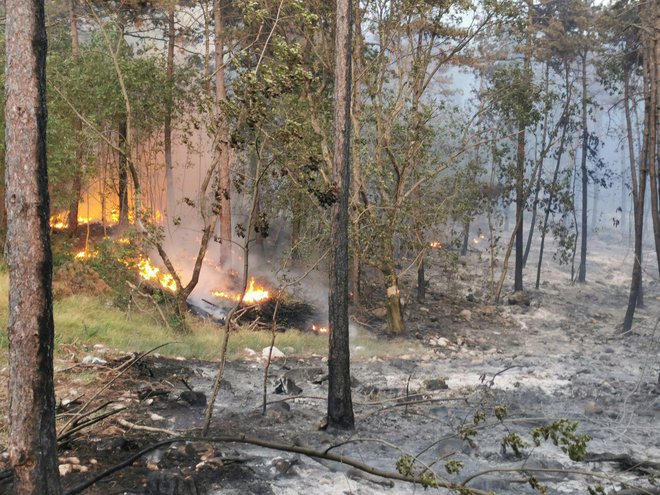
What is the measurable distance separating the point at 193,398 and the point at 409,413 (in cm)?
349

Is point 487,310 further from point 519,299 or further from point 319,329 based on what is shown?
point 319,329

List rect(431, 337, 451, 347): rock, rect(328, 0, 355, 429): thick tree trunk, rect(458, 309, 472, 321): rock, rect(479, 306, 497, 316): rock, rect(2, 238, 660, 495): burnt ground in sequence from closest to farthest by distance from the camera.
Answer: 1. rect(2, 238, 660, 495): burnt ground
2. rect(328, 0, 355, 429): thick tree trunk
3. rect(431, 337, 451, 347): rock
4. rect(458, 309, 472, 321): rock
5. rect(479, 306, 497, 316): rock

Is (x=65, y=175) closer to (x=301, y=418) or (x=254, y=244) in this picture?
(x=254, y=244)

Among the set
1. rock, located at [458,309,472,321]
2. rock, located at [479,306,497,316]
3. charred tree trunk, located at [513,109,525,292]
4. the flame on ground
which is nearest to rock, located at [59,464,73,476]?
the flame on ground

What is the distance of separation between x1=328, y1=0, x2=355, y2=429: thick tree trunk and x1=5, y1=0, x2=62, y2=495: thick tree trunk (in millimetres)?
4368

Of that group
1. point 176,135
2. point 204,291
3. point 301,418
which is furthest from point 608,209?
point 301,418

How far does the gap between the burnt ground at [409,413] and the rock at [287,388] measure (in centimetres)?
6

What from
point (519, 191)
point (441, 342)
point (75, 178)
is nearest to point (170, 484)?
point (441, 342)

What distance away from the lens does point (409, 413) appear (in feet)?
32.7

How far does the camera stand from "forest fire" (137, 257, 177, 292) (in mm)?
15672

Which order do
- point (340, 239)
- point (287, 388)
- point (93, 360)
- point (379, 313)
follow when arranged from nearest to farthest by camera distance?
point (340, 239)
point (93, 360)
point (287, 388)
point (379, 313)

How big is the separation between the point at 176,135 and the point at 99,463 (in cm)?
2542

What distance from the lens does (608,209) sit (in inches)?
3248

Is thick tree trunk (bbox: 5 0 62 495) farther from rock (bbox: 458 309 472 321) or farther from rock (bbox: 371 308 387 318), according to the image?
rock (bbox: 458 309 472 321)
